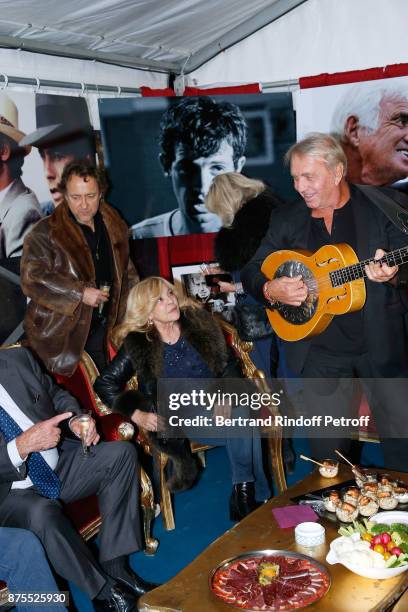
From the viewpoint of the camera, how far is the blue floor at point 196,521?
316 cm

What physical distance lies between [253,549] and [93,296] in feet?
6.38

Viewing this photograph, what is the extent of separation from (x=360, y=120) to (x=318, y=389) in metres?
2.32

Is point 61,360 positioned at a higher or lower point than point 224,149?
lower

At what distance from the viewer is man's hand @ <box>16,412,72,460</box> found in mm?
2658

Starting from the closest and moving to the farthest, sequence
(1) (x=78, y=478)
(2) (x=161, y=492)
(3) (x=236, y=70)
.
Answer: (1) (x=78, y=478), (2) (x=161, y=492), (3) (x=236, y=70)

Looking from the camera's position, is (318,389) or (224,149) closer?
(318,389)

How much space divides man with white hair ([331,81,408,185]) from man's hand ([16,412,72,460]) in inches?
114

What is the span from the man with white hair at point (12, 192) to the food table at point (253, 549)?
224cm

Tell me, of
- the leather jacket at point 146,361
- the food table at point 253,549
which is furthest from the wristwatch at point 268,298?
the food table at point 253,549

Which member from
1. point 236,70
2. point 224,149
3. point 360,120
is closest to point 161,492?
point 224,149

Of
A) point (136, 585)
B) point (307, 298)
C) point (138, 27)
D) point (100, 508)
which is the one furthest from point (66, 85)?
point (136, 585)

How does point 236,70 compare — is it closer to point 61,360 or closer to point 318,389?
point 61,360

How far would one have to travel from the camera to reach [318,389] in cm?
298

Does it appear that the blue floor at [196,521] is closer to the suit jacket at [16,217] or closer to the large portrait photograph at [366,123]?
the suit jacket at [16,217]
